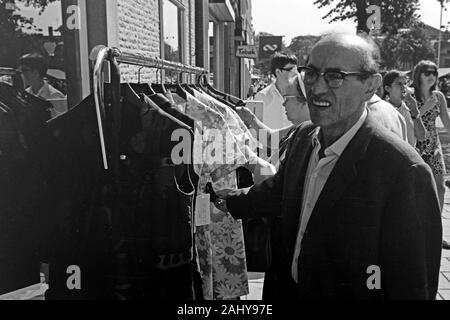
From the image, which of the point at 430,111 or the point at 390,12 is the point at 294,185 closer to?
the point at 430,111

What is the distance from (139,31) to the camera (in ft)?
15.1

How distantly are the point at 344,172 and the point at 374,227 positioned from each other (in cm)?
23

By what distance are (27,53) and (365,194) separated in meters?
2.08

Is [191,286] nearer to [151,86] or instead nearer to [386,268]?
[386,268]

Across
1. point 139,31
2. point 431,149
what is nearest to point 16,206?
point 139,31

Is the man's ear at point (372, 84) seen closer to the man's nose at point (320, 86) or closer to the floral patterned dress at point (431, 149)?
the man's nose at point (320, 86)

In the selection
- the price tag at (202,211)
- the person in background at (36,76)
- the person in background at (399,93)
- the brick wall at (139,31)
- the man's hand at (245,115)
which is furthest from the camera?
Result: the person in background at (399,93)

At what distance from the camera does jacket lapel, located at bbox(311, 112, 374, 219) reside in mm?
1870

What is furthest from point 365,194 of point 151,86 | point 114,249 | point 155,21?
point 155,21

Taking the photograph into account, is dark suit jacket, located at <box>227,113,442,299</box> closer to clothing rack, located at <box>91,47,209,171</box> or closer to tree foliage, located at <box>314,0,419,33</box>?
clothing rack, located at <box>91,47,209,171</box>

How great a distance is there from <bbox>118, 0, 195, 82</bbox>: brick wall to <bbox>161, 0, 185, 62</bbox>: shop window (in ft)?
1.10

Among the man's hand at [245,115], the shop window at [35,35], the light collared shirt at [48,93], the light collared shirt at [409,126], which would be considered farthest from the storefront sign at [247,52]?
the light collared shirt at [48,93]

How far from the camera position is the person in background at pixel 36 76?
8.69ft

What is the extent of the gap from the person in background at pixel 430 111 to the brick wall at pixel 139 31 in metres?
3.00
